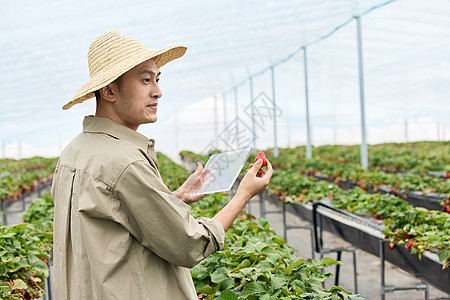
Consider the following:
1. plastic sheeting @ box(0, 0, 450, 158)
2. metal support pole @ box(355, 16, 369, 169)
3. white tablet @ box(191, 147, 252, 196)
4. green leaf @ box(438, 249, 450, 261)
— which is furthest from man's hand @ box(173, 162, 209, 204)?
metal support pole @ box(355, 16, 369, 169)

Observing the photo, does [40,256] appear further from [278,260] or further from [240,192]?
[240,192]

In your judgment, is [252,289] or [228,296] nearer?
[228,296]

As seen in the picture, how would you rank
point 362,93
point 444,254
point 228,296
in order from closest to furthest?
point 228,296, point 444,254, point 362,93

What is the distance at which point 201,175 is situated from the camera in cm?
201

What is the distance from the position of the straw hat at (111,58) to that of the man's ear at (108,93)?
0.14 feet

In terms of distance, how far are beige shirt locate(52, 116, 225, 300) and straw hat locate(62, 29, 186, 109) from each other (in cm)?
19

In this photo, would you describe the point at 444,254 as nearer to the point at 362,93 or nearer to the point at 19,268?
the point at 19,268

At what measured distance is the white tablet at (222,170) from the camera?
5.84ft

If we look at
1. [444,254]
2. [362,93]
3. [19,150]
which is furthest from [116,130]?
[19,150]

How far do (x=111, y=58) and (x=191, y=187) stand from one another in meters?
0.64

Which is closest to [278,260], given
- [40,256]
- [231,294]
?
[231,294]

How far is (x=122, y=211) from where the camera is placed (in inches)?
55.6

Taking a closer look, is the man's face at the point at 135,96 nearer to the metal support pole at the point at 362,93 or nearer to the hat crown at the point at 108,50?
the hat crown at the point at 108,50

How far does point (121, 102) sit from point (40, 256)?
209cm
